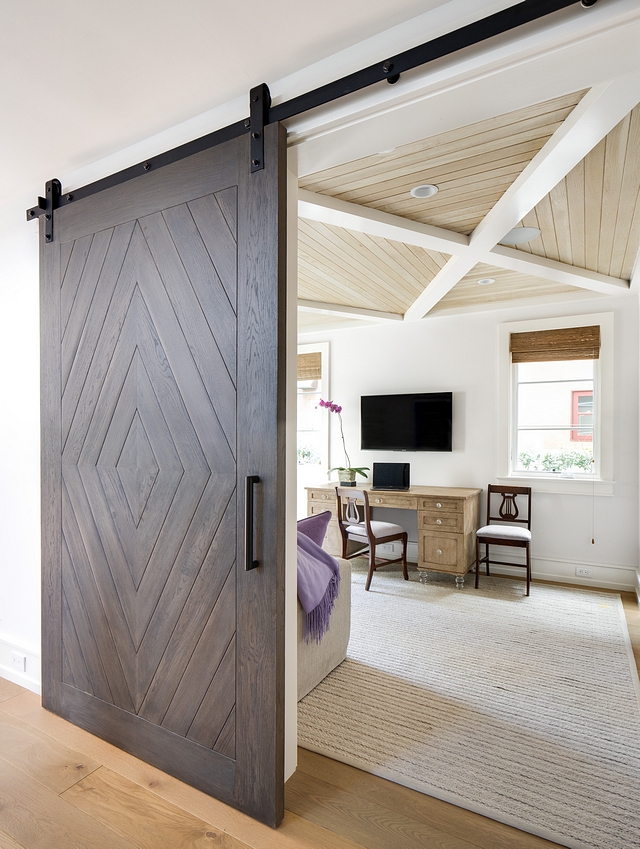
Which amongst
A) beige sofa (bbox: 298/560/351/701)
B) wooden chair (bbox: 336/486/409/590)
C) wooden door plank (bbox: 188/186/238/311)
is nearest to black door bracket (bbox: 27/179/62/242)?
wooden door plank (bbox: 188/186/238/311)

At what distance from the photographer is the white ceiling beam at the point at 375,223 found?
270cm

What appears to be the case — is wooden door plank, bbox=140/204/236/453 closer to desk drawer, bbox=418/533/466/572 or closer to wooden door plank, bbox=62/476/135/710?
wooden door plank, bbox=62/476/135/710

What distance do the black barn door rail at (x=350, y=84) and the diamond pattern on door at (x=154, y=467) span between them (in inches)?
8.6

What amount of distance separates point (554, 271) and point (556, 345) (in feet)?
3.49

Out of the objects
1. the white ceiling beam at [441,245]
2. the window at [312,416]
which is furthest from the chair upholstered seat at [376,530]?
the white ceiling beam at [441,245]

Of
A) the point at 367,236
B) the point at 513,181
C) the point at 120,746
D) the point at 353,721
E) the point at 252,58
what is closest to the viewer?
the point at 252,58

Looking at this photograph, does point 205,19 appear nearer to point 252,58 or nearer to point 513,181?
point 252,58

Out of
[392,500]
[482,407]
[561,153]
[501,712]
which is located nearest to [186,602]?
[501,712]

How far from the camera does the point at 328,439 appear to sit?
5785mm

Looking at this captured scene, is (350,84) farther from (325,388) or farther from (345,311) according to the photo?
(325,388)

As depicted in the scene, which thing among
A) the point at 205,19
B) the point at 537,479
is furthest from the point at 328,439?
A: the point at 205,19

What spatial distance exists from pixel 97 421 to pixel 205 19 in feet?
5.04

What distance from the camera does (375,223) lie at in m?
2.89

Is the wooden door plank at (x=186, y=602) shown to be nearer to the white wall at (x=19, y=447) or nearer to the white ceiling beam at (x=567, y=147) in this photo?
the white wall at (x=19, y=447)
